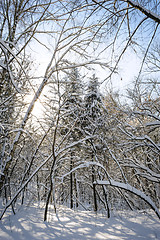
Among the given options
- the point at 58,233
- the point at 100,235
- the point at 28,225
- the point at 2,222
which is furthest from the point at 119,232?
the point at 2,222

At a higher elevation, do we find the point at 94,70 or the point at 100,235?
the point at 94,70

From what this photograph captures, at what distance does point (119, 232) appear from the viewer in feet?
9.37

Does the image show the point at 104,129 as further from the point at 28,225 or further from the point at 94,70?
the point at 28,225

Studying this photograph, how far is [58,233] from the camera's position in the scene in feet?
9.03

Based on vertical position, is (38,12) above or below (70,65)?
above

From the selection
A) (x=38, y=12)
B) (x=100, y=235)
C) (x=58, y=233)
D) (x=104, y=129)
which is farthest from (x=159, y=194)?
(x=38, y=12)

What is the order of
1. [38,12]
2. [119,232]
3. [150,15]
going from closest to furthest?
[150,15], [38,12], [119,232]

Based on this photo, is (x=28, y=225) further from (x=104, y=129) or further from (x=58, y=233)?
(x=104, y=129)

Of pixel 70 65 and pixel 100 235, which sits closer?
pixel 100 235

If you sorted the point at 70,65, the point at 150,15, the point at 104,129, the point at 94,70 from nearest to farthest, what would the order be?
1. the point at 150,15
2. the point at 70,65
3. the point at 94,70
4. the point at 104,129

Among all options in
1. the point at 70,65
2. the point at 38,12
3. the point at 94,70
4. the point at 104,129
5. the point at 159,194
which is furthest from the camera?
the point at 104,129

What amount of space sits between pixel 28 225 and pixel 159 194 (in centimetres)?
603

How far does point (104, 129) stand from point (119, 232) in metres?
5.02

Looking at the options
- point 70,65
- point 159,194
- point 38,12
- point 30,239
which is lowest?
point 159,194
